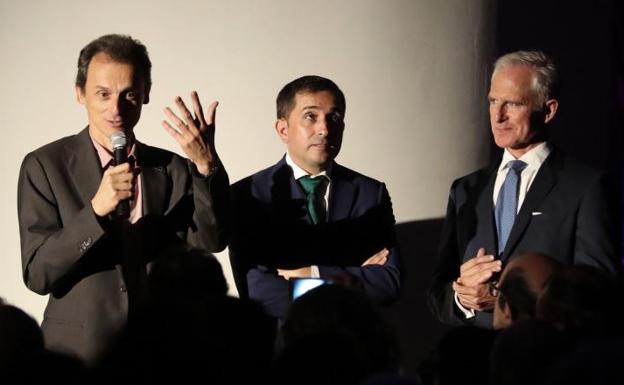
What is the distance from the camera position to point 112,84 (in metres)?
4.31

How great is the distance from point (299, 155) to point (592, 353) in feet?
7.62

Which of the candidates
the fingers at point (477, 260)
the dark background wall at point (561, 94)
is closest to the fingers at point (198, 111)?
the fingers at point (477, 260)

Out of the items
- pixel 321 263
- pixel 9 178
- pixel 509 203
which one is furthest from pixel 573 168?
pixel 9 178

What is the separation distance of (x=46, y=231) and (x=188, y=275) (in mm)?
687

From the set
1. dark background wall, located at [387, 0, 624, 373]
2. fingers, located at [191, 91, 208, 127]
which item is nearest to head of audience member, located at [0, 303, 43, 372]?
fingers, located at [191, 91, 208, 127]

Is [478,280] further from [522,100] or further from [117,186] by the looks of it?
[117,186]

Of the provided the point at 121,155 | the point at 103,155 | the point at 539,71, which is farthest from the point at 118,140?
the point at 539,71

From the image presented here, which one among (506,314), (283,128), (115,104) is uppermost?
(115,104)

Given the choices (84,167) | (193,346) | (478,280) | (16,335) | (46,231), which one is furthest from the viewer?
(478,280)

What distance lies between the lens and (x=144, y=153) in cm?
443

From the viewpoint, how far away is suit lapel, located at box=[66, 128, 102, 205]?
14.0ft

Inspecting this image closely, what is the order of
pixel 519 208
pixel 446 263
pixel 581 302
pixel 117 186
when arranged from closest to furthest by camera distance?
pixel 581 302, pixel 117 186, pixel 519 208, pixel 446 263

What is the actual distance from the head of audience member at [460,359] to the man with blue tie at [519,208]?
1.31m

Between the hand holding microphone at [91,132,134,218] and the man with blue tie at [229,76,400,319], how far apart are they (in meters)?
0.81
